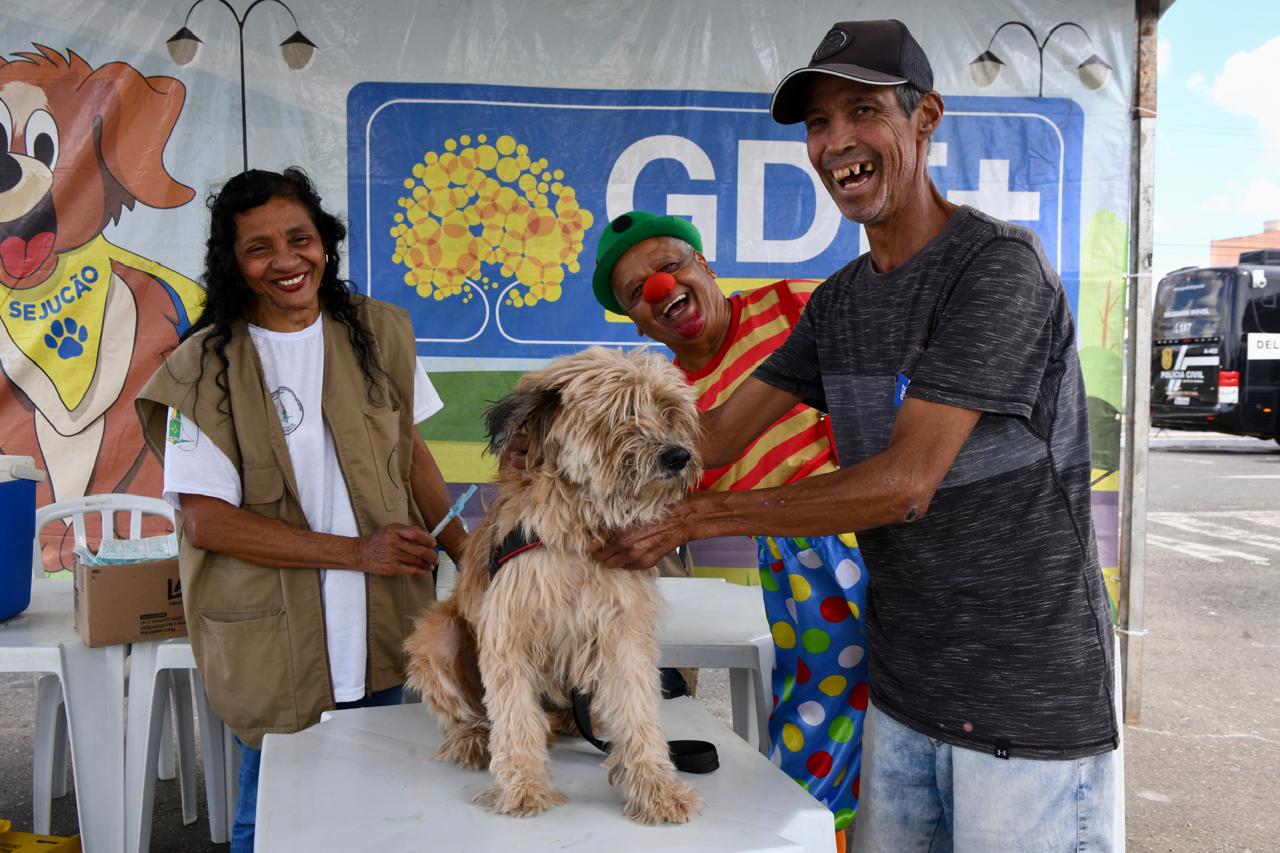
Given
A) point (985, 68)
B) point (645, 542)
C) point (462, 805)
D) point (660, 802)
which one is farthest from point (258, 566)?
point (985, 68)

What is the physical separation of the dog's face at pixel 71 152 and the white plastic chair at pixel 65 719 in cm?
140

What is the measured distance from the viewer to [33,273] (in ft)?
15.5

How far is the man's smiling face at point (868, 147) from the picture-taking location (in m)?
1.79

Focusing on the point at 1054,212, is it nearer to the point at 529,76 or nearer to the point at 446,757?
the point at 529,76

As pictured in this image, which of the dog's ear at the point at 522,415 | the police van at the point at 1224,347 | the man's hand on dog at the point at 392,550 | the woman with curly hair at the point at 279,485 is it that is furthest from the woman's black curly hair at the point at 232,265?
the police van at the point at 1224,347

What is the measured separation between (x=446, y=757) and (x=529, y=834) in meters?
0.41

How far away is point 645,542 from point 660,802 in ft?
1.64

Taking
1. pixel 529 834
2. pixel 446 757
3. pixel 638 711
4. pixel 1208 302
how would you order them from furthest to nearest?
1. pixel 1208 302
2. pixel 446 757
3. pixel 638 711
4. pixel 529 834

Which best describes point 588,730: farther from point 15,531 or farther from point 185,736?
point 185,736

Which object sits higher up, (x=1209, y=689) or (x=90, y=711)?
(x=90, y=711)

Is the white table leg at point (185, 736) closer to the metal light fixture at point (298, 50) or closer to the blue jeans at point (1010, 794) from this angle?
the metal light fixture at point (298, 50)

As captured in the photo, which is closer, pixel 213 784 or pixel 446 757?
pixel 446 757

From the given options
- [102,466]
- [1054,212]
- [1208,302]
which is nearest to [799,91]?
[1054,212]

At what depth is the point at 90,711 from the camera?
2.99 m
